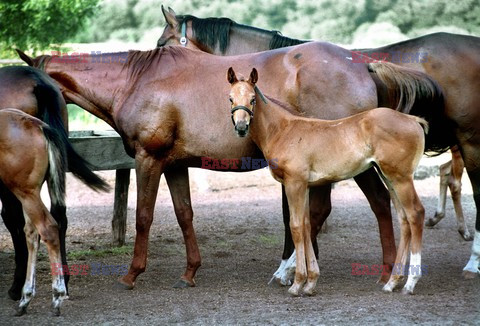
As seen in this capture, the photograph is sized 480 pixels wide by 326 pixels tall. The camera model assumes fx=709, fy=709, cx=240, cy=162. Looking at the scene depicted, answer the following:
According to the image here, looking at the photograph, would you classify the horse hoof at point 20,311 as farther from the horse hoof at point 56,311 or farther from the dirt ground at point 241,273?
the horse hoof at point 56,311

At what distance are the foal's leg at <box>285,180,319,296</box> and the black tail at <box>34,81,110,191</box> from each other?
1557 millimetres

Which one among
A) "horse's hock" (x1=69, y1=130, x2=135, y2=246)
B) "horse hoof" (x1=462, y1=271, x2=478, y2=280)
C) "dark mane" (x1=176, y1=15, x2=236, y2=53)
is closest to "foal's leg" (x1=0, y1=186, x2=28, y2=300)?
"horse's hock" (x1=69, y1=130, x2=135, y2=246)

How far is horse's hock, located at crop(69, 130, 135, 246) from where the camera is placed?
25.8ft

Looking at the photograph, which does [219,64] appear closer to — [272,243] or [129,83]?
[129,83]

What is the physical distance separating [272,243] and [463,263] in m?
2.31

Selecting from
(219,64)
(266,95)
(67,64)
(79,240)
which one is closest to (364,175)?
(266,95)

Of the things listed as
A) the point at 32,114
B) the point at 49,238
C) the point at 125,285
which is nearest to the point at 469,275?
the point at 125,285

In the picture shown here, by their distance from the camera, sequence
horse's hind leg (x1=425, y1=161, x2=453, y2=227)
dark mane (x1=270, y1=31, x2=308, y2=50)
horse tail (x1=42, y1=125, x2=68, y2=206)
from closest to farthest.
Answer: horse tail (x1=42, y1=125, x2=68, y2=206) → dark mane (x1=270, y1=31, x2=308, y2=50) → horse's hind leg (x1=425, y1=161, x2=453, y2=227)

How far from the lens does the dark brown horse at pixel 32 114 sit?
593 cm

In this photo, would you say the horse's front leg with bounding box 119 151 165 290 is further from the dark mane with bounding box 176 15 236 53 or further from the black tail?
the dark mane with bounding box 176 15 236 53

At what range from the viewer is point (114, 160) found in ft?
26.5

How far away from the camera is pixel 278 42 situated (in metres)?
7.56

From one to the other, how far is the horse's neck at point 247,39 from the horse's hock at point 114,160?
1688 millimetres

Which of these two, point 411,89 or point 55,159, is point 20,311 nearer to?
point 55,159
